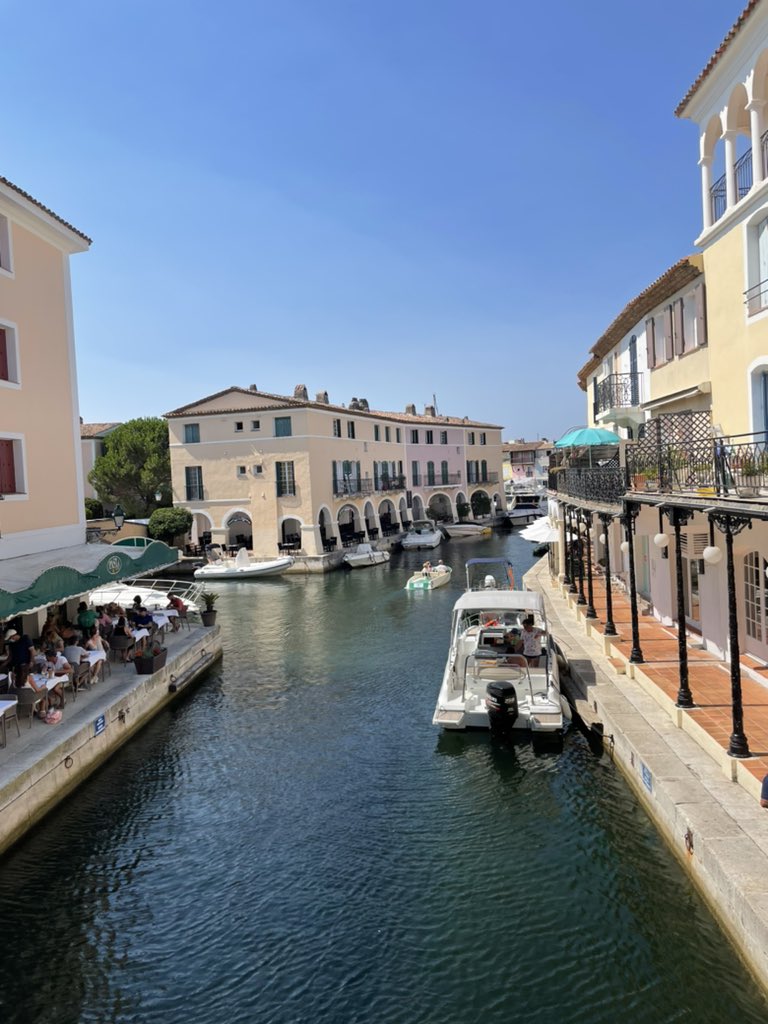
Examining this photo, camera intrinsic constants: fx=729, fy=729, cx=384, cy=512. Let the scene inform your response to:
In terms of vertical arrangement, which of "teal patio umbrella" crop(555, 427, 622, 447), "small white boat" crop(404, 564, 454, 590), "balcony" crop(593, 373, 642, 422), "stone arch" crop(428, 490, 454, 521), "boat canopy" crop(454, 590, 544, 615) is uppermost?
"balcony" crop(593, 373, 642, 422)

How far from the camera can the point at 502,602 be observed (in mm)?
17734

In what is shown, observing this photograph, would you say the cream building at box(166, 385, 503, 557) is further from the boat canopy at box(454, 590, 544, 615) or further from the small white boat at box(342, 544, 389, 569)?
the boat canopy at box(454, 590, 544, 615)

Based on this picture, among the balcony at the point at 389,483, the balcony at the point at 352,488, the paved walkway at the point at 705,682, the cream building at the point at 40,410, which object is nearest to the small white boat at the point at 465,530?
the balcony at the point at 389,483

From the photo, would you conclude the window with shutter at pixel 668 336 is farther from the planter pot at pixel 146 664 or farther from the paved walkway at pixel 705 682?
the planter pot at pixel 146 664

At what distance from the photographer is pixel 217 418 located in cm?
4900

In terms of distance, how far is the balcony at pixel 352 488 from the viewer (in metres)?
51.0

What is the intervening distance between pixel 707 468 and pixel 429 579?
2560cm

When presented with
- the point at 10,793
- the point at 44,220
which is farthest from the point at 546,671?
the point at 44,220

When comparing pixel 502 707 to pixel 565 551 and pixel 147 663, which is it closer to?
pixel 147 663

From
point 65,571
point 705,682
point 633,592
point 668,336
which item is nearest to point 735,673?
point 705,682

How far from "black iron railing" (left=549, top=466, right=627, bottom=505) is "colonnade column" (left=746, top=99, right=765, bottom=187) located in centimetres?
604

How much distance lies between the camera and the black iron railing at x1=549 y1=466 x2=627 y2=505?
1647cm

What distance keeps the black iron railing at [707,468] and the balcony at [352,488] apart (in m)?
36.4

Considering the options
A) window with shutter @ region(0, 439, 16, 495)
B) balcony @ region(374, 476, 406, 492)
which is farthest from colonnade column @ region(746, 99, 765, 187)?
balcony @ region(374, 476, 406, 492)
